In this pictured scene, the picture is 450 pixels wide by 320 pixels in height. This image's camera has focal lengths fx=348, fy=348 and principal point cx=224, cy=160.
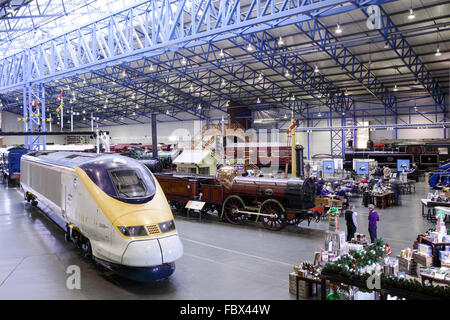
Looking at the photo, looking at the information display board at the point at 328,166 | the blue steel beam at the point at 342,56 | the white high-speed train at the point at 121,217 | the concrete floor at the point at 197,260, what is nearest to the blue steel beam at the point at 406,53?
the blue steel beam at the point at 342,56

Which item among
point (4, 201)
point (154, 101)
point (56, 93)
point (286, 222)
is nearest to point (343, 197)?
point (286, 222)

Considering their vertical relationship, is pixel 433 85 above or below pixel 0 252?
above

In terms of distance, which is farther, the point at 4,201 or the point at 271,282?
the point at 4,201

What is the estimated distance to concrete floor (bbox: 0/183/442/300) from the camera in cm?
713

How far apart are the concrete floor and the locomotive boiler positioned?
50 centimetres

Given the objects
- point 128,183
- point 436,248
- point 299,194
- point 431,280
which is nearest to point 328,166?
point 299,194

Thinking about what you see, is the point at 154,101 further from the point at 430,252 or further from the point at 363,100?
the point at 430,252

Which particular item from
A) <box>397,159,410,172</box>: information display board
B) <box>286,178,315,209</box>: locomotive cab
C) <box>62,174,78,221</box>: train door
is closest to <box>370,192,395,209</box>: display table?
<box>286,178,315,209</box>: locomotive cab

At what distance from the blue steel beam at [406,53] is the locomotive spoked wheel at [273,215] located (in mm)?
13191

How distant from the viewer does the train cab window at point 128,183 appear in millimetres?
7953

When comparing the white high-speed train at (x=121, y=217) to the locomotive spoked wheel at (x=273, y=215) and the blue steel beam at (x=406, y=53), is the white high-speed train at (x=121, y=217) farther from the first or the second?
the blue steel beam at (x=406, y=53)

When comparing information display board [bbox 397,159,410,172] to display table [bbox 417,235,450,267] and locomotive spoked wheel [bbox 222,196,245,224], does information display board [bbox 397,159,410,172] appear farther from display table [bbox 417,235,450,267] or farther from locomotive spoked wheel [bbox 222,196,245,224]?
display table [bbox 417,235,450,267]

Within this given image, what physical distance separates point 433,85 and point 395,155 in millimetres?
6764

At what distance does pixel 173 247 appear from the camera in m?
7.33
